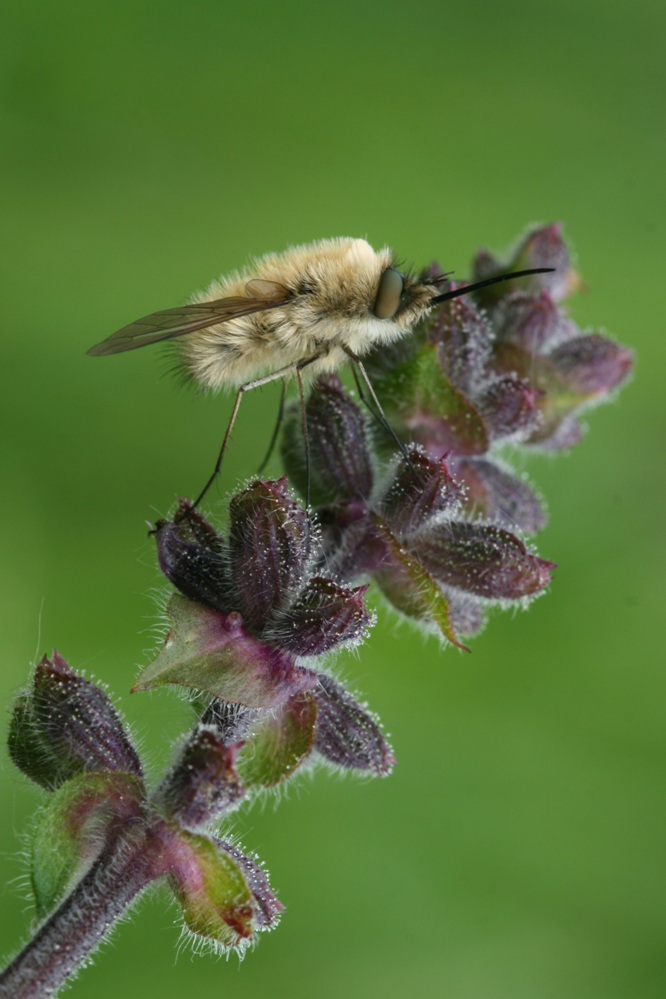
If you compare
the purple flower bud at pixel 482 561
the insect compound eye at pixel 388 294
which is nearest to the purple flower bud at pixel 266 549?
the purple flower bud at pixel 482 561

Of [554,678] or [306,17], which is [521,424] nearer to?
[554,678]

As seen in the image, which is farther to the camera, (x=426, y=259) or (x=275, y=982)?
(x=426, y=259)

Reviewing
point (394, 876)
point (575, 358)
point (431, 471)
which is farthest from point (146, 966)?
point (575, 358)

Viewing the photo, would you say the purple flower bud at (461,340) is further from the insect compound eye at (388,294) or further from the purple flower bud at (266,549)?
the purple flower bud at (266,549)

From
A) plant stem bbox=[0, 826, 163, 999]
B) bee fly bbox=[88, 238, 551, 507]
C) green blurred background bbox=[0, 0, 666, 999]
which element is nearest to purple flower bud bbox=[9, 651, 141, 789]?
plant stem bbox=[0, 826, 163, 999]

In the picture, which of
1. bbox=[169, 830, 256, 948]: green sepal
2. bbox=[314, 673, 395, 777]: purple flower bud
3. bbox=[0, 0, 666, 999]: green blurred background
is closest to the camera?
bbox=[169, 830, 256, 948]: green sepal

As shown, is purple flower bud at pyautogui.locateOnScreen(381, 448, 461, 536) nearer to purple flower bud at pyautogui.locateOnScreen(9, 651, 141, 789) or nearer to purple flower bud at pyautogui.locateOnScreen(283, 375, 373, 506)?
purple flower bud at pyautogui.locateOnScreen(283, 375, 373, 506)

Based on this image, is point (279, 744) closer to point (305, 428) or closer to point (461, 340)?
point (305, 428)
